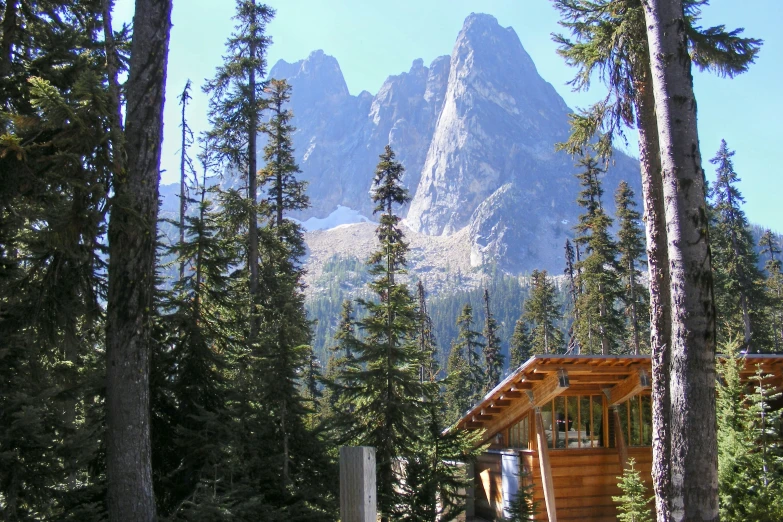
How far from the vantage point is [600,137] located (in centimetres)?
968

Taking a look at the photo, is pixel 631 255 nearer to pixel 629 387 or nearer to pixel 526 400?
pixel 629 387

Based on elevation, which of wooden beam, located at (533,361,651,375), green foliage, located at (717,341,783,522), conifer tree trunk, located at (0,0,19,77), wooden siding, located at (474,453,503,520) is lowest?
wooden siding, located at (474,453,503,520)

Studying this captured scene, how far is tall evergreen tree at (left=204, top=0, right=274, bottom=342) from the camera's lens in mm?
17297

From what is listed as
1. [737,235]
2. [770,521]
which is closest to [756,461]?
[770,521]

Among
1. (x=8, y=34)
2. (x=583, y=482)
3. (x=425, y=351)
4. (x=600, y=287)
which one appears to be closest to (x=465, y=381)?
(x=600, y=287)

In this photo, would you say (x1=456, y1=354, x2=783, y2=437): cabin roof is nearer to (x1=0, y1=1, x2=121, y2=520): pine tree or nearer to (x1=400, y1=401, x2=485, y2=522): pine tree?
(x1=400, y1=401, x2=485, y2=522): pine tree

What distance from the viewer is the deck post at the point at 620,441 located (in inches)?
551

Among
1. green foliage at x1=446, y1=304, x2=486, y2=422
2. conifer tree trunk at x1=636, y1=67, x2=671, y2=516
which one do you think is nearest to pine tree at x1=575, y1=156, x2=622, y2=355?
green foliage at x1=446, y1=304, x2=486, y2=422

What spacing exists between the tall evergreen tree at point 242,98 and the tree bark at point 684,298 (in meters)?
12.3

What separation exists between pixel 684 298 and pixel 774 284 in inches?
1988

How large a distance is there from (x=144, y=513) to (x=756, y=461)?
962 cm

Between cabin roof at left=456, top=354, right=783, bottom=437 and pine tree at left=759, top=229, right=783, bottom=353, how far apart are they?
69.4 feet

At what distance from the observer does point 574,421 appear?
14.8 m

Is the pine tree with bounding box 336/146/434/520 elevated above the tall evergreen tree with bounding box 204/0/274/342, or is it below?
below
